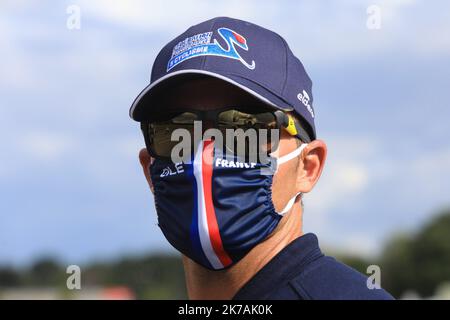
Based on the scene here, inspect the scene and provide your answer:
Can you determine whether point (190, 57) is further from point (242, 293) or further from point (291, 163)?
point (242, 293)

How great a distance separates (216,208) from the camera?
166 inches

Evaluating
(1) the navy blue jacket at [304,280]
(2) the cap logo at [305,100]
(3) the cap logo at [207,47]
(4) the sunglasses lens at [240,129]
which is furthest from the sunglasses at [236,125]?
(1) the navy blue jacket at [304,280]

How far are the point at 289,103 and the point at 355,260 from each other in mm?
83177

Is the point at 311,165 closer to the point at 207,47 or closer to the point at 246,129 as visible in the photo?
the point at 246,129

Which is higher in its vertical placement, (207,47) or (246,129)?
(207,47)

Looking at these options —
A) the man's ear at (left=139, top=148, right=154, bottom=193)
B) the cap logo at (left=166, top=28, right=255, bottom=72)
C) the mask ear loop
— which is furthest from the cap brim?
the man's ear at (left=139, top=148, right=154, bottom=193)

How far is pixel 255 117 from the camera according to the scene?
4.32 m

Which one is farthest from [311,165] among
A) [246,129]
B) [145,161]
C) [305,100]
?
[145,161]

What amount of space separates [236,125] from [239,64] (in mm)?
314

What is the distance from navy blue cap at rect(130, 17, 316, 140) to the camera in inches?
169

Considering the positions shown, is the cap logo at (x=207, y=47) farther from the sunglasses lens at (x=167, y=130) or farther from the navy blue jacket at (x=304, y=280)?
the navy blue jacket at (x=304, y=280)

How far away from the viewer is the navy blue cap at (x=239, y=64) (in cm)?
429

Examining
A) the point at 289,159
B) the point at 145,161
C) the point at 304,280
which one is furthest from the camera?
the point at 145,161
